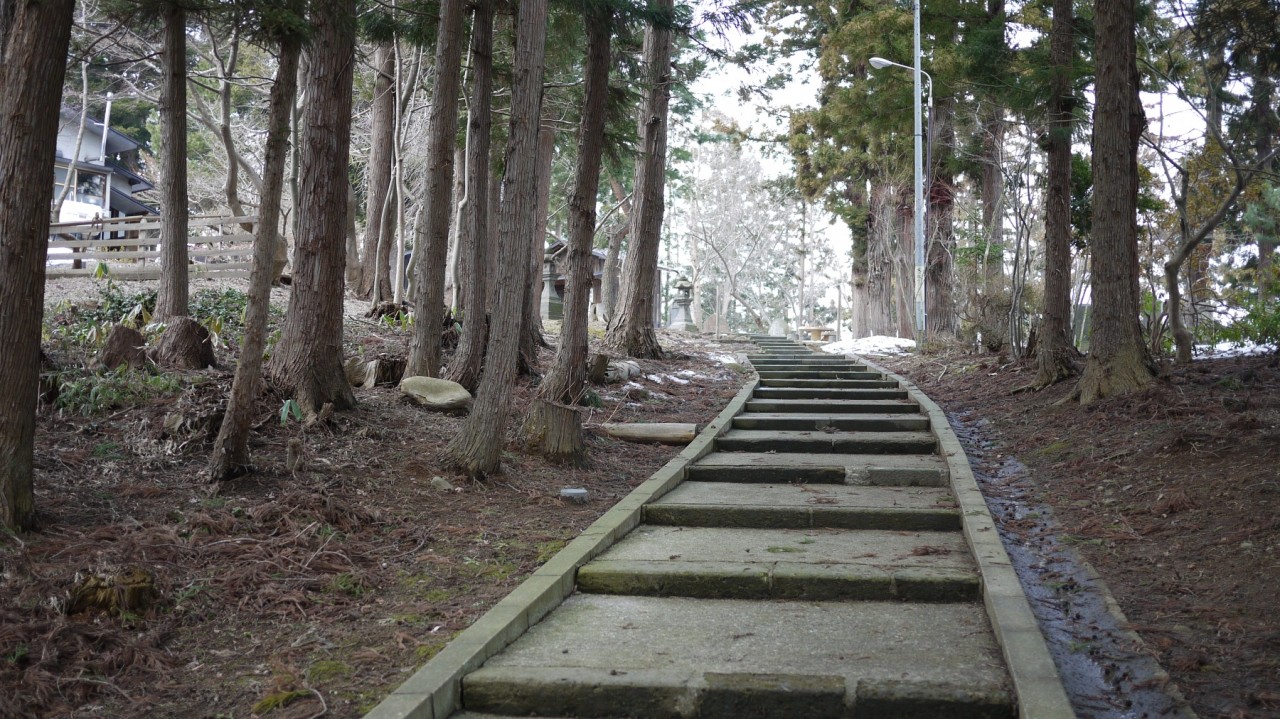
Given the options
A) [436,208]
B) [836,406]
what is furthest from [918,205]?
[436,208]

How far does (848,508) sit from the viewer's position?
671cm

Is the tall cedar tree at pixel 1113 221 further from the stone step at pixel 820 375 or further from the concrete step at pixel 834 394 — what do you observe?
the stone step at pixel 820 375

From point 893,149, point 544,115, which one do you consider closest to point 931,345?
point 893,149

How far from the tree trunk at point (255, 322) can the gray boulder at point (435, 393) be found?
9.17 feet

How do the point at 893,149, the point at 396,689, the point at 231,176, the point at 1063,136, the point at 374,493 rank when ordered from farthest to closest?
1. the point at 893,149
2. the point at 231,176
3. the point at 1063,136
4. the point at 374,493
5. the point at 396,689

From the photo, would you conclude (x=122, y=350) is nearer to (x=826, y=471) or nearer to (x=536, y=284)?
(x=826, y=471)

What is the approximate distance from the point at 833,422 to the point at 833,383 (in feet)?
11.0

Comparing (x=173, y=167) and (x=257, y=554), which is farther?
(x=173, y=167)

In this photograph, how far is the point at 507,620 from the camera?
4.40 metres

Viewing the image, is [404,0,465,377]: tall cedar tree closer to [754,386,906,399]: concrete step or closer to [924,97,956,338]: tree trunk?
[754,386,906,399]: concrete step

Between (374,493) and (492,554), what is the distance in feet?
4.01

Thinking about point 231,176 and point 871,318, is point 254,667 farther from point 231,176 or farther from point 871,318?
point 871,318

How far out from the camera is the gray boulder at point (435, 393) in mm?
8781

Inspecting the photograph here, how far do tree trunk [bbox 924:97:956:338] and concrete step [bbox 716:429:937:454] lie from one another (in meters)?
9.73
